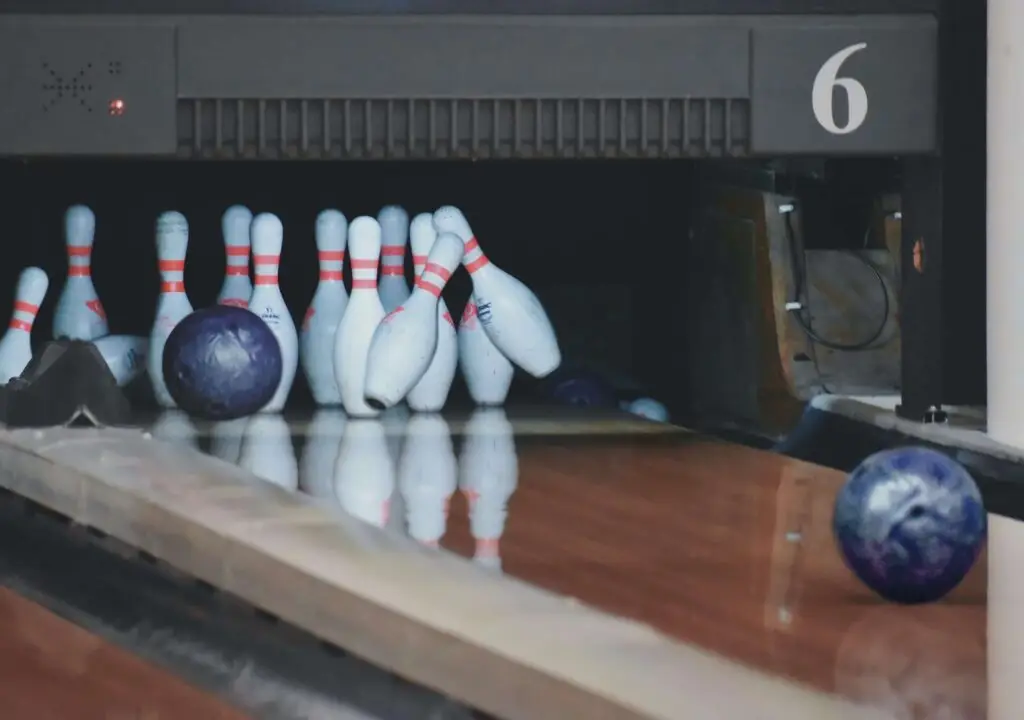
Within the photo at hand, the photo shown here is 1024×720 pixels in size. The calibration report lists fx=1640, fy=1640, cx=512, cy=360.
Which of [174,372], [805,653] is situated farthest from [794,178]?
[805,653]

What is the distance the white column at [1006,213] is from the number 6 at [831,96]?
154 millimetres

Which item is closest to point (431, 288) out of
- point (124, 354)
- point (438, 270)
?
point (438, 270)

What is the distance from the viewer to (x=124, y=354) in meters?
2.34

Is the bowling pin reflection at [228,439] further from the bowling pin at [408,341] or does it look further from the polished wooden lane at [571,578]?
the bowling pin at [408,341]

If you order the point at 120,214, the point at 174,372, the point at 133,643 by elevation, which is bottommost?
the point at 133,643

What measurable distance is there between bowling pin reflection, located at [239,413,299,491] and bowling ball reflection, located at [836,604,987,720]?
58 centimetres

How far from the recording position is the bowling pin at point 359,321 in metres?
2.18

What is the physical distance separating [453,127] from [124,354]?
2.28ft

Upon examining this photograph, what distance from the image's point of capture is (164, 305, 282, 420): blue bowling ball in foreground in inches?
81.6

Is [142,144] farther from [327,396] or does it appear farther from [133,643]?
[133,643]

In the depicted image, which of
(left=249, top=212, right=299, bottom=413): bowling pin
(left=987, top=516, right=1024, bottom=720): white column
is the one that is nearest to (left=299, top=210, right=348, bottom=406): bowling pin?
(left=249, top=212, right=299, bottom=413): bowling pin

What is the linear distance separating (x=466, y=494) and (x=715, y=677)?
2.27ft

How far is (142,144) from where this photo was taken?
190 cm

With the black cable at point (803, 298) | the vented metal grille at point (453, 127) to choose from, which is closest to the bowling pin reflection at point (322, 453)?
the vented metal grille at point (453, 127)
